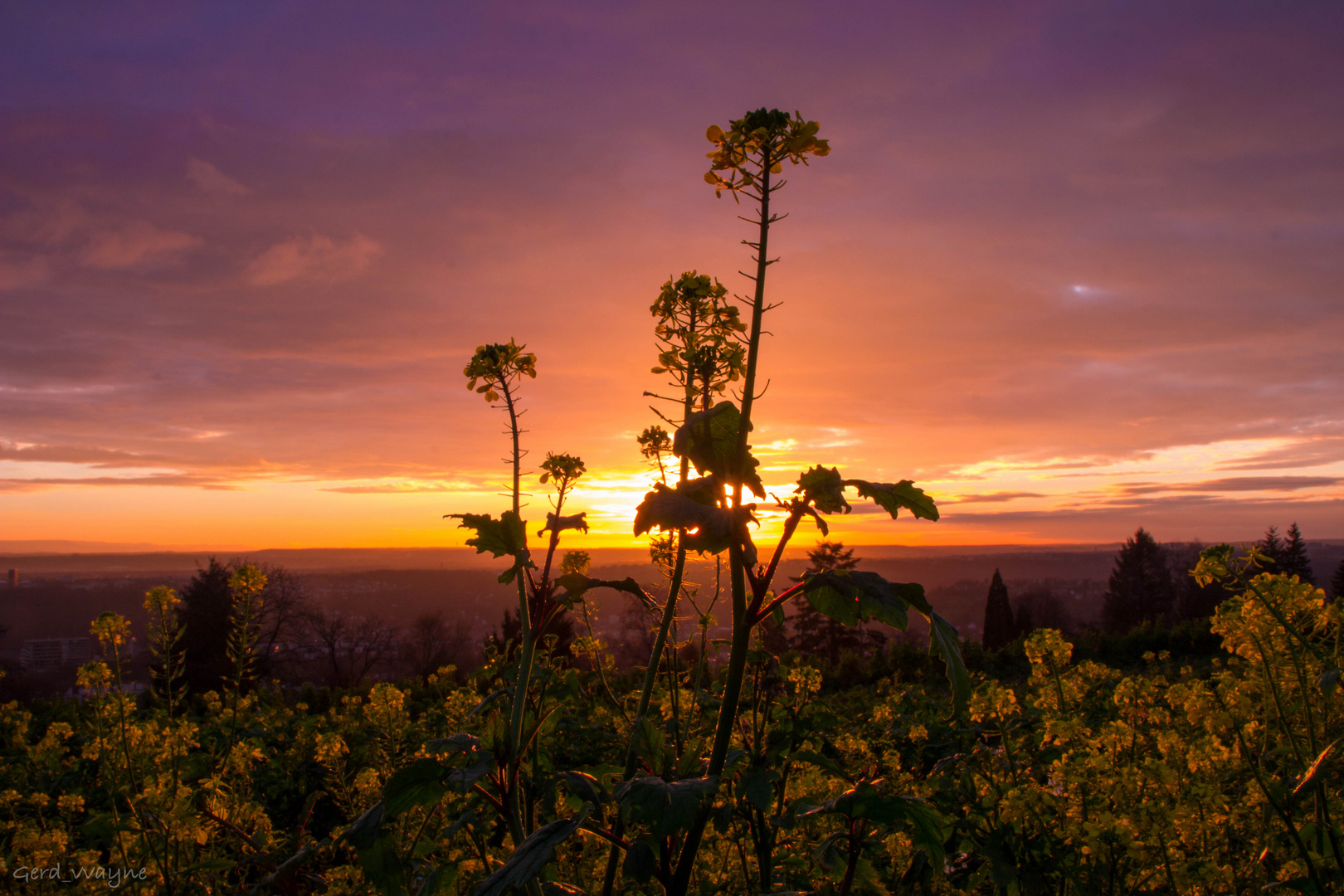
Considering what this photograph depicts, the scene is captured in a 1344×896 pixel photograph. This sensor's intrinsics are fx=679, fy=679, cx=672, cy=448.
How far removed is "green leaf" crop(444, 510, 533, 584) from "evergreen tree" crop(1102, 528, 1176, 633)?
7039 centimetres

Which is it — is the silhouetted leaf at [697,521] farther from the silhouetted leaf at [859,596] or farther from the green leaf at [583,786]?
the green leaf at [583,786]

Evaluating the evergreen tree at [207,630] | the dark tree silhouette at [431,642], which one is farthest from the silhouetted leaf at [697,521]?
the dark tree silhouette at [431,642]

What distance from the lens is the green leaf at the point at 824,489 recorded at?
1466 millimetres

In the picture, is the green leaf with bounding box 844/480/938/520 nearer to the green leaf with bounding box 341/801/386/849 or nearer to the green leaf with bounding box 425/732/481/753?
the green leaf with bounding box 425/732/481/753

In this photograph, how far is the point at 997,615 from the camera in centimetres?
3669

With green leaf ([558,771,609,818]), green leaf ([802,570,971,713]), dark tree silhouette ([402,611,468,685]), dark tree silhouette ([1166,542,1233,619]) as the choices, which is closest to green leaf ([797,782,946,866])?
green leaf ([802,570,971,713])

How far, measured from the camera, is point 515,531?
198cm

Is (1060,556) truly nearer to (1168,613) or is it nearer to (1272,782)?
(1168,613)

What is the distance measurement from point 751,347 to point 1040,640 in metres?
2.82

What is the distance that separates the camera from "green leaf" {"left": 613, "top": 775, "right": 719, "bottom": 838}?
3.88 ft

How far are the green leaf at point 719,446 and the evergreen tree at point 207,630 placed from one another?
66.2ft

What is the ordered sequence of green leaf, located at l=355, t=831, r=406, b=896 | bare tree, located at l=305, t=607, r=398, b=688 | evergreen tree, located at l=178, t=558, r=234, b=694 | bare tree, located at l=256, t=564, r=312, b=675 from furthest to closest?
1. bare tree, located at l=305, t=607, r=398, b=688
2. bare tree, located at l=256, t=564, r=312, b=675
3. evergreen tree, located at l=178, t=558, r=234, b=694
4. green leaf, located at l=355, t=831, r=406, b=896

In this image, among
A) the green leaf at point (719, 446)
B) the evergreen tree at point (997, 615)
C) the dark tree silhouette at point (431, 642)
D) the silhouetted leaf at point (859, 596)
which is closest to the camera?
the silhouetted leaf at point (859, 596)

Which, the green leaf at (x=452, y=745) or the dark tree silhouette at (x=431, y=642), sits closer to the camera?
the green leaf at (x=452, y=745)
